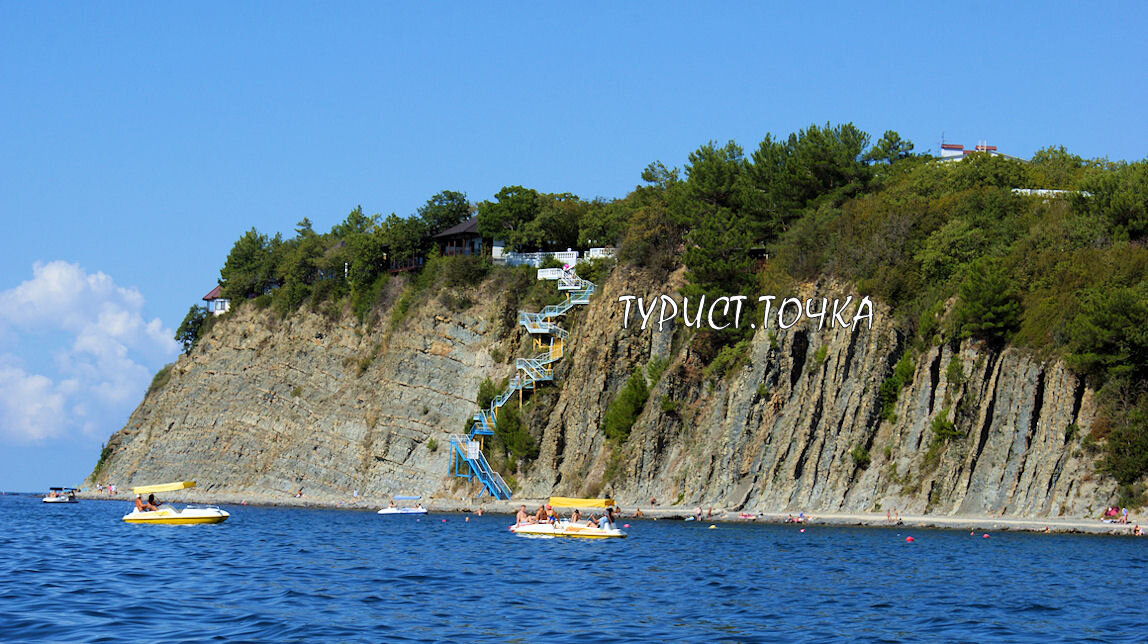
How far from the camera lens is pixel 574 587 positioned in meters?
32.9

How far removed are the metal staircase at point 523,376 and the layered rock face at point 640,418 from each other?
1.10 m

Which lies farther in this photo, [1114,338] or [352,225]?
[352,225]

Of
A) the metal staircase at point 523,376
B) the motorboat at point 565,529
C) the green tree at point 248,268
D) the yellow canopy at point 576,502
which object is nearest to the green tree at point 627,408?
the metal staircase at point 523,376

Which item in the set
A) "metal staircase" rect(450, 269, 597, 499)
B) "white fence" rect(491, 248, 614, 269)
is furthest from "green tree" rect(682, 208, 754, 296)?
"white fence" rect(491, 248, 614, 269)

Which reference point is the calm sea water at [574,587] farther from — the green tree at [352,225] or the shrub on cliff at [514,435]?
the green tree at [352,225]

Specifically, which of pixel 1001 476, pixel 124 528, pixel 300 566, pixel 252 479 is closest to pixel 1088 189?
pixel 1001 476

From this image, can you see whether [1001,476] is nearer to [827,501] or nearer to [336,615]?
[827,501]

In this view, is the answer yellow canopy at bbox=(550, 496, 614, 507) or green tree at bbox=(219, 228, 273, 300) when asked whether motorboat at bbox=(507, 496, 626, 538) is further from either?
green tree at bbox=(219, 228, 273, 300)

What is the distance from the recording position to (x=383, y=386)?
298ft

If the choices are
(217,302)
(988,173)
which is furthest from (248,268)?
(988,173)

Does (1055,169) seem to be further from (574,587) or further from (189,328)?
(189,328)

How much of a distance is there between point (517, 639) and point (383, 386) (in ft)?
224

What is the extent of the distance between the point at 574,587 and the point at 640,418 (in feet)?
140

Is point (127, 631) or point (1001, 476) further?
point (1001, 476)
